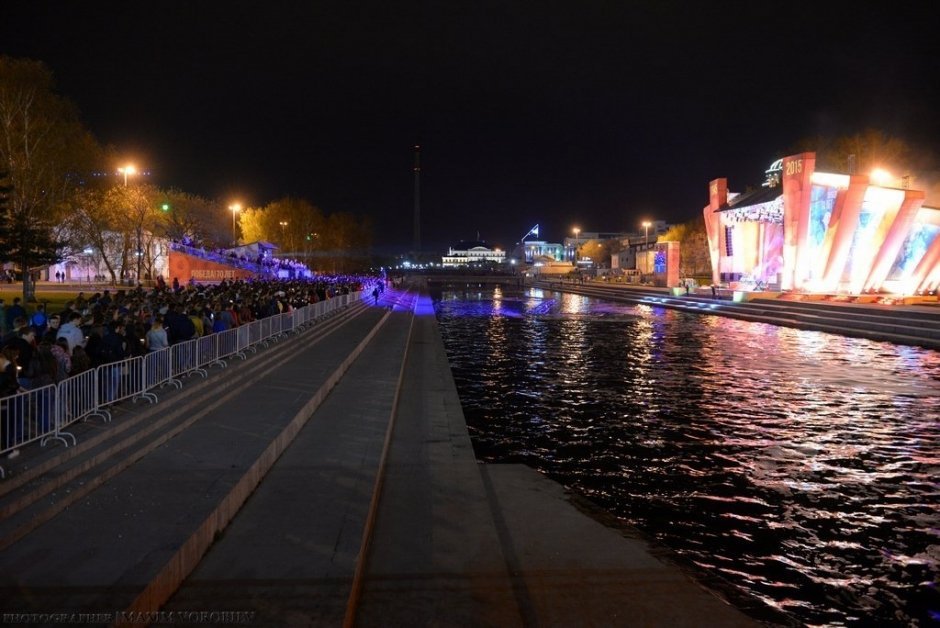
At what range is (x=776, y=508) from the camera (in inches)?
304

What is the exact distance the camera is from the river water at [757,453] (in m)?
6.10

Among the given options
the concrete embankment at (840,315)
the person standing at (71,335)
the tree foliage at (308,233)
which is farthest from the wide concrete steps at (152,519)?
the tree foliage at (308,233)

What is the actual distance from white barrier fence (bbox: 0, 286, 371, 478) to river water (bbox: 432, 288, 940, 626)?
17.1 feet

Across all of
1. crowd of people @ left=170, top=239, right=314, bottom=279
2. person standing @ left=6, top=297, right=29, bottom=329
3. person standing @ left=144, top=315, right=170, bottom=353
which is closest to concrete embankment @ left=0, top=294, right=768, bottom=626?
person standing @ left=144, top=315, right=170, bottom=353

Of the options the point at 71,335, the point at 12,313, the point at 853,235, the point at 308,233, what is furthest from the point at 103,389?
the point at 308,233

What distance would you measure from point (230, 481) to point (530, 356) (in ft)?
49.1

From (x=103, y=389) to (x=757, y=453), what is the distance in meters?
9.48

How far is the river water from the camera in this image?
20.0ft

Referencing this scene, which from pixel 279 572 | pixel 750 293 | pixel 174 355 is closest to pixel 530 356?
pixel 174 355

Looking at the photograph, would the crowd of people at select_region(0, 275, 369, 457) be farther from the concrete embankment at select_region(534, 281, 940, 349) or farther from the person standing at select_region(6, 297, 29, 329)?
the concrete embankment at select_region(534, 281, 940, 349)

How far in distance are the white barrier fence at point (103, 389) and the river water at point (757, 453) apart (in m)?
5.21

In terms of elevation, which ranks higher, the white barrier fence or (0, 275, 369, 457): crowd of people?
(0, 275, 369, 457): crowd of people

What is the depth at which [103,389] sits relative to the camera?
8.70 meters

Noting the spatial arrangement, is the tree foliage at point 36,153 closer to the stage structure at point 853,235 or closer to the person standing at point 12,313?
the person standing at point 12,313
